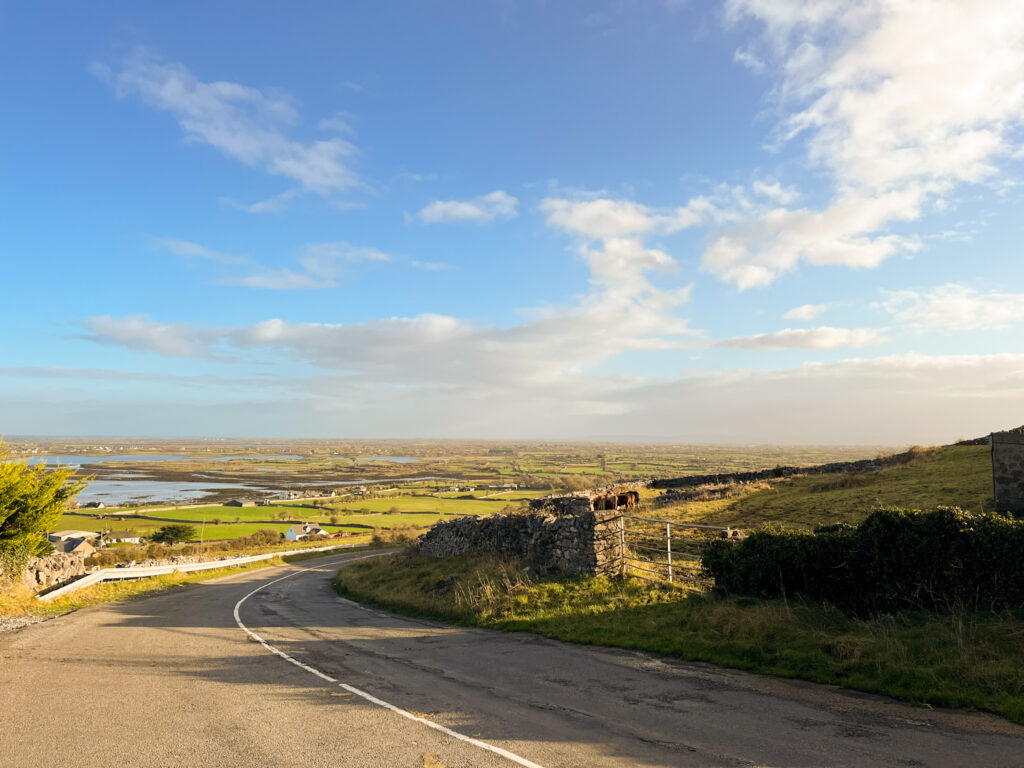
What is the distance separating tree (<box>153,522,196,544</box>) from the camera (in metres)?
66.2

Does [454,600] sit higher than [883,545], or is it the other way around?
[883,545]

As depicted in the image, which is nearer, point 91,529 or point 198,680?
point 198,680

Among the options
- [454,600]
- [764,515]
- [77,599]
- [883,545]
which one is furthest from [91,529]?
[883,545]

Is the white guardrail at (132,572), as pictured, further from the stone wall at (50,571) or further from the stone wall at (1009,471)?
the stone wall at (1009,471)

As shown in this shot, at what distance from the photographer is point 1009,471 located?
14.4m

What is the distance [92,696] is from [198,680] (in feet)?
5.15

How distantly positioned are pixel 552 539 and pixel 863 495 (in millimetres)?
14824

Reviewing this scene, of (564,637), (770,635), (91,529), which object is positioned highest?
(770,635)

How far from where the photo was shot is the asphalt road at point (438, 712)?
639 centimetres

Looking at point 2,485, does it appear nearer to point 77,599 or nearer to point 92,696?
point 77,599

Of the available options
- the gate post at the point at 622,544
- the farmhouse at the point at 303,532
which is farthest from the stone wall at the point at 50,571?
the farmhouse at the point at 303,532

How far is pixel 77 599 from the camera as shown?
21297mm

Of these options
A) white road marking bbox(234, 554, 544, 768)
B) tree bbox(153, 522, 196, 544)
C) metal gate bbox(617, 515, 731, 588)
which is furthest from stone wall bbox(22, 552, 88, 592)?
tree bbox(153, 522, 196, 544)

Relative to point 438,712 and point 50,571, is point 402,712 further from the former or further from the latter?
point 50,571
